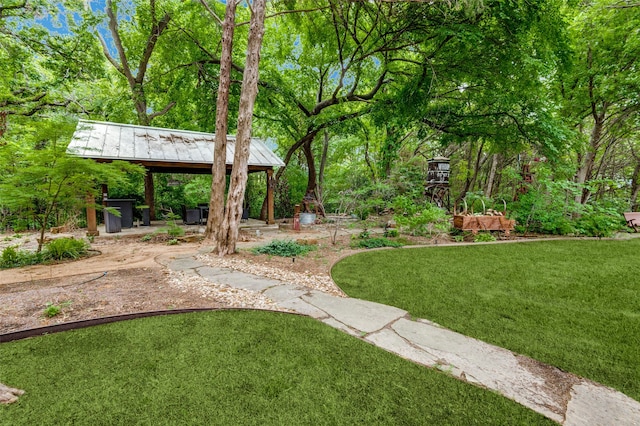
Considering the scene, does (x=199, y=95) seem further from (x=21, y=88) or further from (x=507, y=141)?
(x=507, y=141)

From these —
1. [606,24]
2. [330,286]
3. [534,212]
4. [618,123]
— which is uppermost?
[606,24]

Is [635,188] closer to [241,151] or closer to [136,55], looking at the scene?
[241,151]

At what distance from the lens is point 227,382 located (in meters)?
1.59

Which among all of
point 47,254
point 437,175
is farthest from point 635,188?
point 47,254

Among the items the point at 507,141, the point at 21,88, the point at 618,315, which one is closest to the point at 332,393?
the point at 618,315

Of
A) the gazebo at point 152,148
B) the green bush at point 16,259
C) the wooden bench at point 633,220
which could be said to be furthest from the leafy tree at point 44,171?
the wooden bench at point 633,220

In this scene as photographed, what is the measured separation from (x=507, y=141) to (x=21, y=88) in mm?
16640

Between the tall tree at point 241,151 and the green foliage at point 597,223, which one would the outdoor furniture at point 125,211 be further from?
the green foliage at point 597,223

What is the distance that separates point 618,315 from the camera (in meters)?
2.61

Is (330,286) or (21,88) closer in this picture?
(330,286)

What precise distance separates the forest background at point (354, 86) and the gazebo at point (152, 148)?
2.39ft

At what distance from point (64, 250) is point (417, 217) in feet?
23.0

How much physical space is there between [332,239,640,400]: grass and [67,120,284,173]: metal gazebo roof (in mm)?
5619

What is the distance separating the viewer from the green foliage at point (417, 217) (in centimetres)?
614
